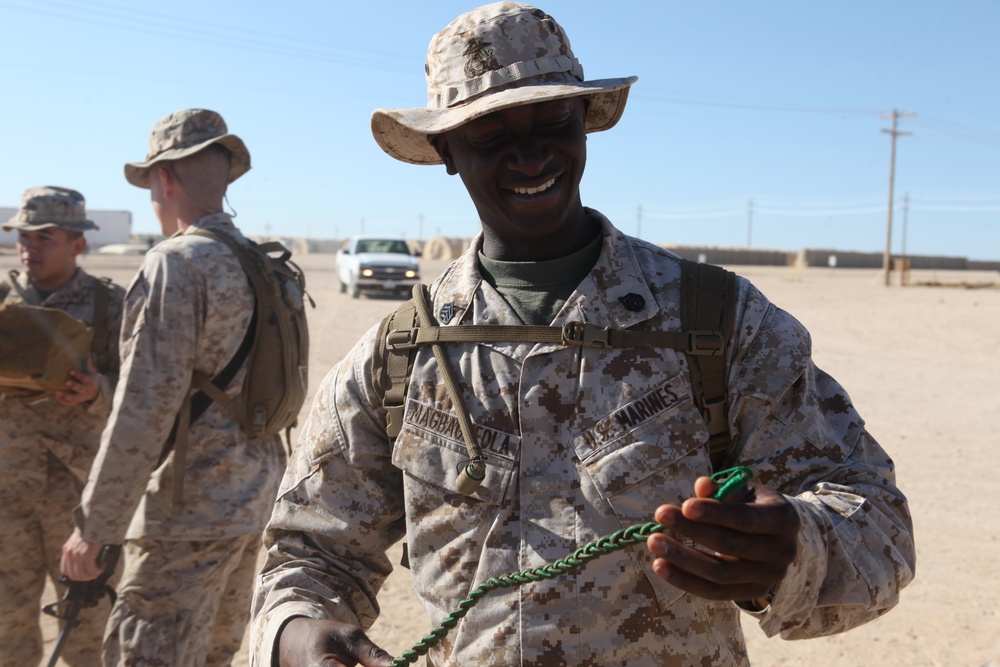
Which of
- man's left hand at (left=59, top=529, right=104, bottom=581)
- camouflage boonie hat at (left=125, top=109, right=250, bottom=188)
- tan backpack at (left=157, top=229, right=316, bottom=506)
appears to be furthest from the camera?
camouflage boonie hat at (left=125, top=109, right=250, bottom=188)

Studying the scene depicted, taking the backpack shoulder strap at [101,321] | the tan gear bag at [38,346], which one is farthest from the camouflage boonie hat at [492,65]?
the backpack shoulder strap at [101,321]

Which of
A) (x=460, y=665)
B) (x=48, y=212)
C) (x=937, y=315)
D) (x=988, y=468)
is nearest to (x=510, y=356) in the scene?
(x=460, y=665)

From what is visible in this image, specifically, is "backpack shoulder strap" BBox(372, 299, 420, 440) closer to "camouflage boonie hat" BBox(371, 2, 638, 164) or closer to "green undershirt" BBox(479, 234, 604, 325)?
"green undershirt" BBox(479, 234, 604, 325)

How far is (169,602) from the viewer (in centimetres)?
355

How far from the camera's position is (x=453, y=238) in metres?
82.0

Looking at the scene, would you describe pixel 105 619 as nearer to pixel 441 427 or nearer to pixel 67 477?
pixel 67 477

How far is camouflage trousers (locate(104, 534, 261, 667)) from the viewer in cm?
350

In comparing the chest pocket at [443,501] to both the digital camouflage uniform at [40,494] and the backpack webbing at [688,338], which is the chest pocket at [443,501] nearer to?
the backpack webbing at [688,338]

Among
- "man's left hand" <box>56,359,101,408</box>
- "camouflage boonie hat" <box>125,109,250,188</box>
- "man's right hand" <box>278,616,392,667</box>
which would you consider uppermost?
"camouflage boonie hat" <box>125,109,250,188</box>

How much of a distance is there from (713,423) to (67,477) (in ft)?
13.2

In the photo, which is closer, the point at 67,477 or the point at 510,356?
the point at 510,356

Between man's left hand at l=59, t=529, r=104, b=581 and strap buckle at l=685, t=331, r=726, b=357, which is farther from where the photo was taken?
man's left hand at l=59, t=529, r=104, b=581

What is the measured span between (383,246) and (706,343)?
27.1 meters

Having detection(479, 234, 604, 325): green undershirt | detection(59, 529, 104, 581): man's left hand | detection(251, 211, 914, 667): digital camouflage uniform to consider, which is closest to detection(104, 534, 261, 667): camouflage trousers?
detection(59, 529, 104, 581): man's left hand
